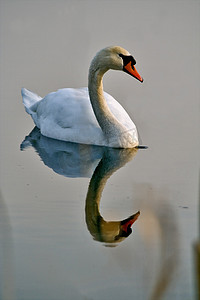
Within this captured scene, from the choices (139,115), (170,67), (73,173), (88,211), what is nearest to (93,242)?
(88,211)

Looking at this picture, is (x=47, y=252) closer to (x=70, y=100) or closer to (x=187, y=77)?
(x=70, y=100)

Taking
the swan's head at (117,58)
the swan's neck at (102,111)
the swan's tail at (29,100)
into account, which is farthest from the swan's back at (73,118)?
the swan's head at (117,58)

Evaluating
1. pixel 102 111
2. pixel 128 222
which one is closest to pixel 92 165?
pixel 102 111

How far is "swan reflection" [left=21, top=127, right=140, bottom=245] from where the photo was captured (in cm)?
397

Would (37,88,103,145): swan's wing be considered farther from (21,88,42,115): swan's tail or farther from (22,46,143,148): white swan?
(21,88,42,115): swan's tail

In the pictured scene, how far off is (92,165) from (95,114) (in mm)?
1286

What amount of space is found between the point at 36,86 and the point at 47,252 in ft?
21.9

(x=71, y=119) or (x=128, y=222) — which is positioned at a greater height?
(x=71, y=119)

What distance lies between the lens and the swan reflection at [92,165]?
156 inches

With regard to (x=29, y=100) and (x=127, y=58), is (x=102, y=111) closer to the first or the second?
(x=127, y=58)

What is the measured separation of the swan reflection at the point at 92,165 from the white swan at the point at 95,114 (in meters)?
0.11

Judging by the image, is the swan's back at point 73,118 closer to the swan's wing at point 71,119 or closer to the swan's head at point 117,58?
the swan's wing at point 71,119

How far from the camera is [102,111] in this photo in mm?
6977

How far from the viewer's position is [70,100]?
7238 millimetres
